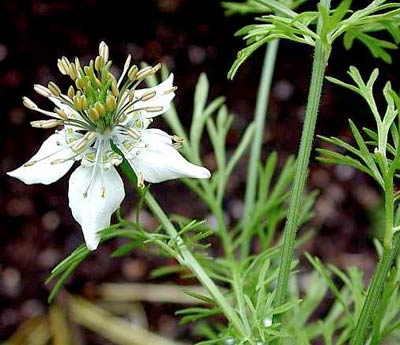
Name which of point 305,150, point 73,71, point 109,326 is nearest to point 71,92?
point 73,71

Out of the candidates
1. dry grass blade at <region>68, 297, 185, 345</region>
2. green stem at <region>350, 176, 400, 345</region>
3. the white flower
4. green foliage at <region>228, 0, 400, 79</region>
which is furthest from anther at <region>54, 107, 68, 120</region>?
dry grass blade at <region>68, 297, 185, 345</region>

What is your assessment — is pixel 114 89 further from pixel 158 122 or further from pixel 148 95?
pixel 158 122

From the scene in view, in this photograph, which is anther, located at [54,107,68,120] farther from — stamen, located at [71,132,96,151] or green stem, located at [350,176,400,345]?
green stem, located at [350,176,400,345]

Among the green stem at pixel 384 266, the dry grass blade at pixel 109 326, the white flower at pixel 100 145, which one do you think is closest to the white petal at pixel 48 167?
the white flower at pixel 100 145

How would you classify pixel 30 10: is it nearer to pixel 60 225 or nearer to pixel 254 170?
pixel 60 225

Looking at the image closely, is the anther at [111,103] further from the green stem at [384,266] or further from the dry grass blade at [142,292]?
the dry grass blade at [142,292]

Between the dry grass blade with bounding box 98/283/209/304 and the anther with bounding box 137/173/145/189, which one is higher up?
the anther with bounding box 137/173/145/189
